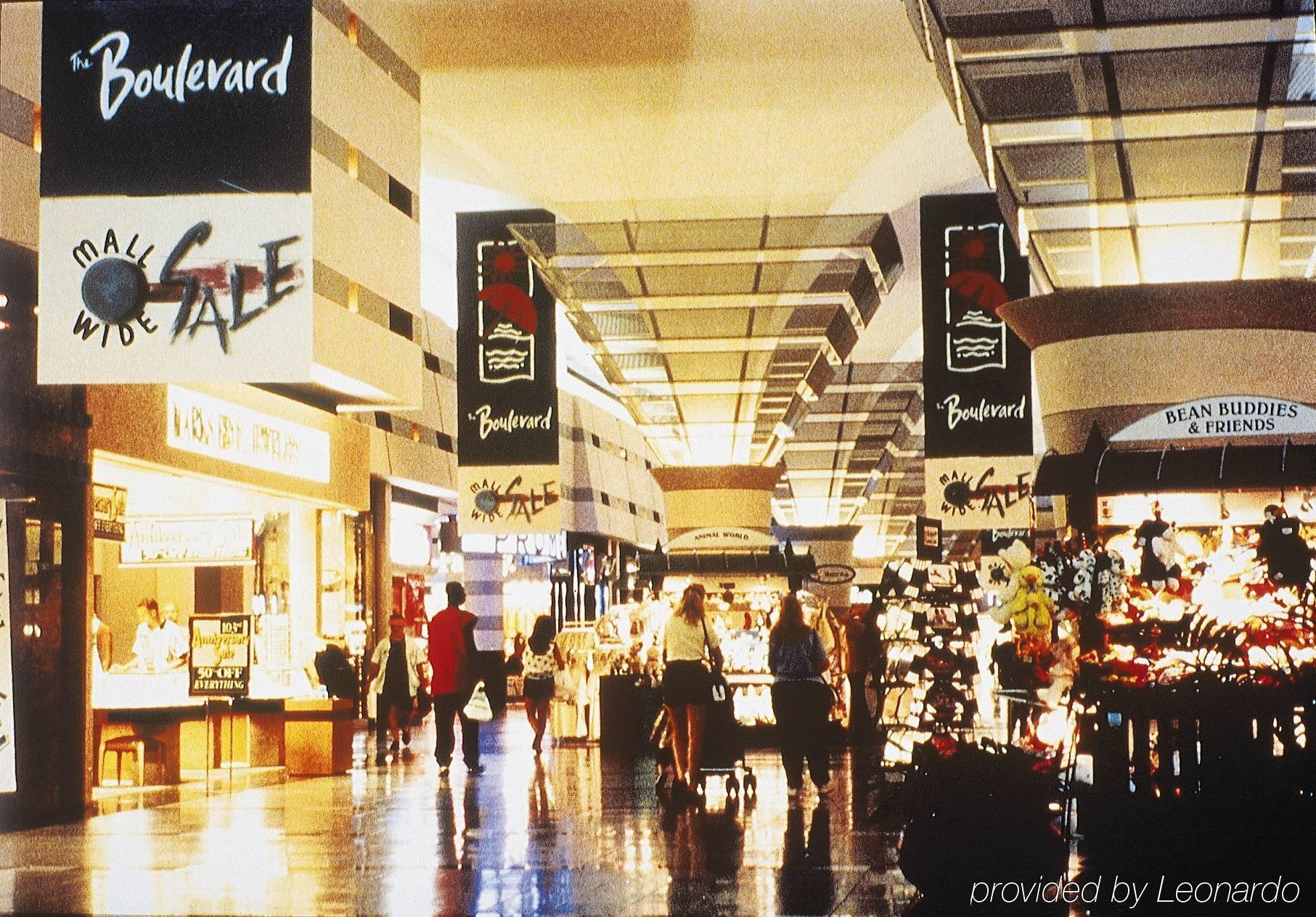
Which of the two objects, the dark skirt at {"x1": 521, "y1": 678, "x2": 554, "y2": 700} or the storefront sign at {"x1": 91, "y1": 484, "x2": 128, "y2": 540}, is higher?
the storefront sign at {"x1": 91, "y1": 484, "x2": 128, "y2": 540}

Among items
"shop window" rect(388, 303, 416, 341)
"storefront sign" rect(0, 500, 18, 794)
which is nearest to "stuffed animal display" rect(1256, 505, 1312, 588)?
"storefront sign" rect(0, 500, 18, 794)

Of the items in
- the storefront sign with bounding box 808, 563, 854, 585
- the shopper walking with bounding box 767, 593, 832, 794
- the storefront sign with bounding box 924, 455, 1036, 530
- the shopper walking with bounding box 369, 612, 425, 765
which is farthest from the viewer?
the storefront sign with bounding box 808, 563, 854, 585

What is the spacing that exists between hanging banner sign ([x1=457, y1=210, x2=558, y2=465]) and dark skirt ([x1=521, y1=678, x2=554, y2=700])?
261 cm

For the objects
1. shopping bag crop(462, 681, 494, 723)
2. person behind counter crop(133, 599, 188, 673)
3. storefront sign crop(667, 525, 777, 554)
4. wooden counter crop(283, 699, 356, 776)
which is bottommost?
wooden counter crop(283, 699, 356, 776)

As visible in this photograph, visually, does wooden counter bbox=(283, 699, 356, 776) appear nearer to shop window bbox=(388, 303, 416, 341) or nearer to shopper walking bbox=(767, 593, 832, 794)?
shop window bbox=(388, 303, 416, 341)

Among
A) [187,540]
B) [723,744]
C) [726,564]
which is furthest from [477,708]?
[726,564]

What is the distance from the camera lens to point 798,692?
48.0 ft

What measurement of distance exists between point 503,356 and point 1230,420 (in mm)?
12132

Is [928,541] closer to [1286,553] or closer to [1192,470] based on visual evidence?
[1192,470]

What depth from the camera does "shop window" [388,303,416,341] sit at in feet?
51.9

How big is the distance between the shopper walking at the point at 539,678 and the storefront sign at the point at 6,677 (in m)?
11.4

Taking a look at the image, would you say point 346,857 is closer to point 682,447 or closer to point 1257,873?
point 1257,873

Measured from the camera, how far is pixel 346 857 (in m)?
10.6

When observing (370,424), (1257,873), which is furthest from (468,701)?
(370,424)
